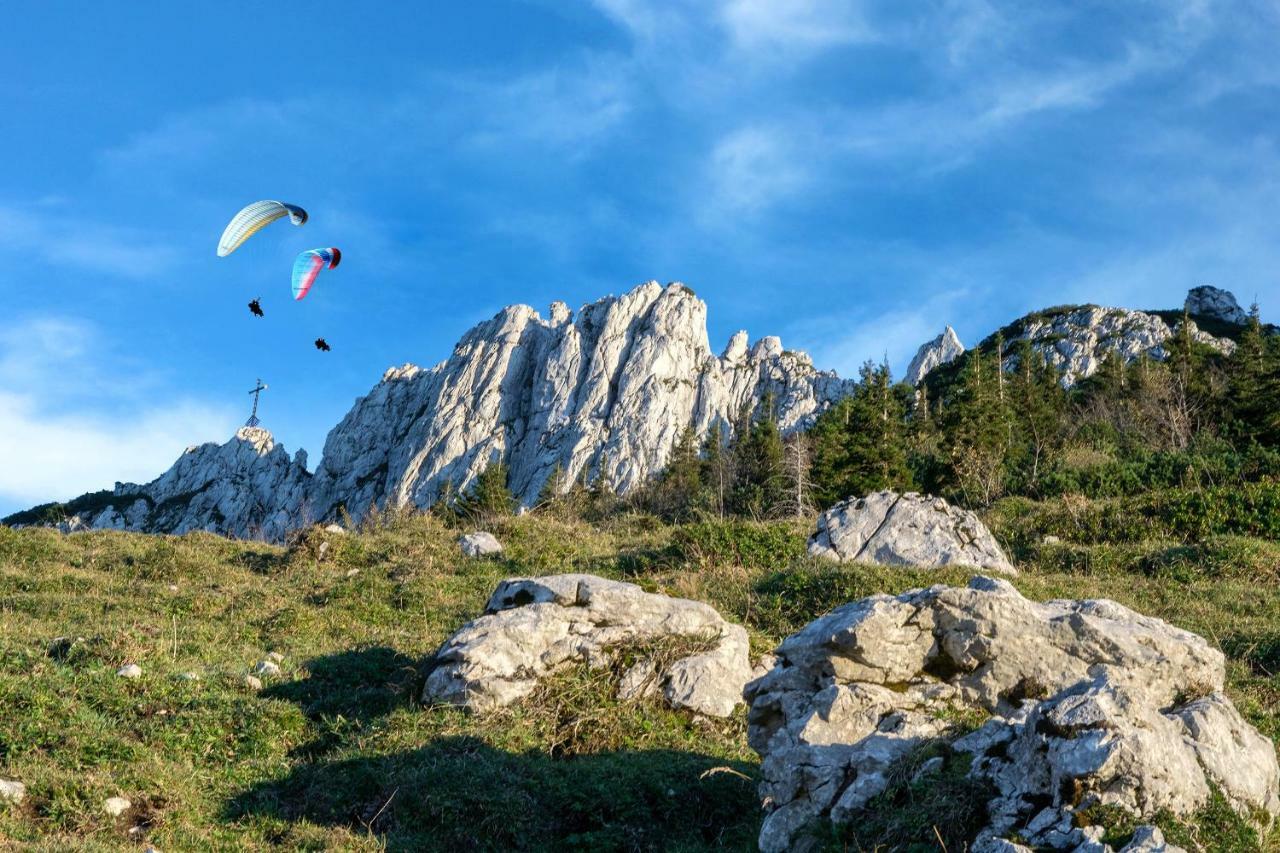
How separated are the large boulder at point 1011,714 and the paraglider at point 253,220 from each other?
1893 centimetres

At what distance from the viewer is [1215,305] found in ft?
334

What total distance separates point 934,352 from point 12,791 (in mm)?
129065

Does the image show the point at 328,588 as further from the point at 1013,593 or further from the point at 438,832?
the point at 1013,593

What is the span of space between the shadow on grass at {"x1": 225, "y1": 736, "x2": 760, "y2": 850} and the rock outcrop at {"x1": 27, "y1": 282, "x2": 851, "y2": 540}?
3650 inches

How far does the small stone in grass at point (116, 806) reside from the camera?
7.20 m

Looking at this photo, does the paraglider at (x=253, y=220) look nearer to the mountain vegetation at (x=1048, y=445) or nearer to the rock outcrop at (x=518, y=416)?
the mountain vegetation at (x=1048, y=445)

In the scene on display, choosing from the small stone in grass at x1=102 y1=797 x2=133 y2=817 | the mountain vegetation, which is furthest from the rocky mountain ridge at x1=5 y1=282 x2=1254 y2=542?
the small stone in grass at x1=102 y1=797 x2=133 y2=817

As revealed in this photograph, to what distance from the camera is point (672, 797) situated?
7973 mm

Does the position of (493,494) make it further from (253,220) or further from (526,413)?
(526,413)

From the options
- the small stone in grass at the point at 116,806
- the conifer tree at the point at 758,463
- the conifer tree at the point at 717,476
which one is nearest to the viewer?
the small stone in grass at the point at 116,806

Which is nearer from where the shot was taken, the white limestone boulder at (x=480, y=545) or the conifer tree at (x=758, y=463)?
the white limestone boulder at (x=480, y=545)

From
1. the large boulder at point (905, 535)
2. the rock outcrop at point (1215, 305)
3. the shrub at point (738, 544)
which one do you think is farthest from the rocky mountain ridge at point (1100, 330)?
the shrub at point (738, 544)

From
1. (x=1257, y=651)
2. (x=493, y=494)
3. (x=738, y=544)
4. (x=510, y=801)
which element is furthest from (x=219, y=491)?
(x=1257, y=651)

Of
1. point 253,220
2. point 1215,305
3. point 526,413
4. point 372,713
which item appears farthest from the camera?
point 526,413
